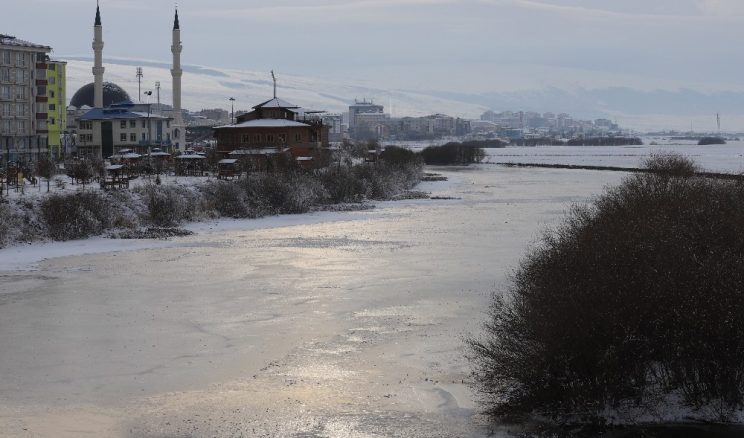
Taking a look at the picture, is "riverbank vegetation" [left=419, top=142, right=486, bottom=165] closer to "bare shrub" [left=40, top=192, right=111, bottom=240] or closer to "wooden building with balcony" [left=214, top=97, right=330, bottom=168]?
"wooden building with balcony" [left=214, top=97, right=330, bottom=168]

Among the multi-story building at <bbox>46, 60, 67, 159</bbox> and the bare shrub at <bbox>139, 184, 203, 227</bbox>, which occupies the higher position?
the multi-story building at <bbox>46, 60, 67, 159</bbox>

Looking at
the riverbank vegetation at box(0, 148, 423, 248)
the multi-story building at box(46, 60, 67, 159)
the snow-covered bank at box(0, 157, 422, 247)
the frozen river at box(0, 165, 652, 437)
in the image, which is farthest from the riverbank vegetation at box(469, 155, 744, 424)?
the multi-story building at box(46, 60, 67, 159)

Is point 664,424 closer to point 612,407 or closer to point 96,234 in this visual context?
point 612,407

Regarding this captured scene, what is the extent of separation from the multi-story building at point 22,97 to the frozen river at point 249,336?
1712 inches

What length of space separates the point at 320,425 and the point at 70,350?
6371 millimetres

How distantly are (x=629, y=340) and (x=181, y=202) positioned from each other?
32.5 meters

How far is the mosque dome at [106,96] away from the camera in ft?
370

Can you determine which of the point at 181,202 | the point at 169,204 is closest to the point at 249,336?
the point at 169,204

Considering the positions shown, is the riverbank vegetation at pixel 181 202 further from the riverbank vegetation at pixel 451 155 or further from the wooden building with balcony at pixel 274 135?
the riverbank vegetation at pixel 451 155

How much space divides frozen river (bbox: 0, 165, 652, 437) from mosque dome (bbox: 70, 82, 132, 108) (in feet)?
269

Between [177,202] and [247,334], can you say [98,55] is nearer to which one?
[177,202]

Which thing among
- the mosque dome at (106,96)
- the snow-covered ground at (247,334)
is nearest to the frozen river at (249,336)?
the snow-covered ground at (247,334)

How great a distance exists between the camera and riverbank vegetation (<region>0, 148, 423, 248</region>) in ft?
120

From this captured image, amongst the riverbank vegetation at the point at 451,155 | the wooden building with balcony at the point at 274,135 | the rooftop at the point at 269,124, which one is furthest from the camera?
the riverbank vegetation at the point at 451,155
